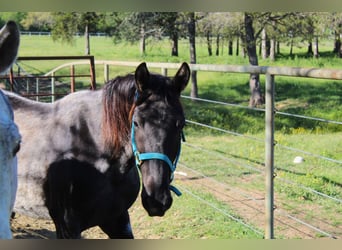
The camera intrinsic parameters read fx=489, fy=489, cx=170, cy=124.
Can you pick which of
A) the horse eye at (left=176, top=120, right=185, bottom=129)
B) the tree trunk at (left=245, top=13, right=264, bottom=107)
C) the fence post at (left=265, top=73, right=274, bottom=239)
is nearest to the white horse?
the horse eye at (left=176, top=120, right=185, bottom=129)

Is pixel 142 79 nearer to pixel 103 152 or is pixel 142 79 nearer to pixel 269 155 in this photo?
pixel 103 152

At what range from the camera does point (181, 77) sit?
2131mm

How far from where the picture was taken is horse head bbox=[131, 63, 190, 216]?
1924 mm

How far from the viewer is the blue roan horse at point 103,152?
198 cm

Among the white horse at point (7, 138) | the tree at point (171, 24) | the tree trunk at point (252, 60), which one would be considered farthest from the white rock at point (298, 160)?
the tree at point (171, 24)

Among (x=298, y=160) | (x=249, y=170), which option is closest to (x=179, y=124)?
(x=249, y=170)

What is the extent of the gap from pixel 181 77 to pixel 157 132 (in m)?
0.30

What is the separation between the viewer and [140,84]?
2102 mm

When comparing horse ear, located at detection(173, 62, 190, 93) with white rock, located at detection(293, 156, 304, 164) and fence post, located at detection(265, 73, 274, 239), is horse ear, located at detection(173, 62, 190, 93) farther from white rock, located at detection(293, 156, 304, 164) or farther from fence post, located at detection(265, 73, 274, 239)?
white rock, located at detection(293, 156, 304, 164)

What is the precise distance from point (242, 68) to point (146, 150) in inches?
56.8

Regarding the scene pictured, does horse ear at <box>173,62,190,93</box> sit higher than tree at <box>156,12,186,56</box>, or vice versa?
tree at <box>156,12,186,56</box>

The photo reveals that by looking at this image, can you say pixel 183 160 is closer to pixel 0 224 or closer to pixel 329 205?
pixel 329 205

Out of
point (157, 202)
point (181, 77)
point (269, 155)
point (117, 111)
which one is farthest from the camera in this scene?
point (269, 155)

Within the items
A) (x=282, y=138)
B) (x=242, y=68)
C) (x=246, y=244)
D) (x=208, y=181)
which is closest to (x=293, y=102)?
(x=282, y=138)
